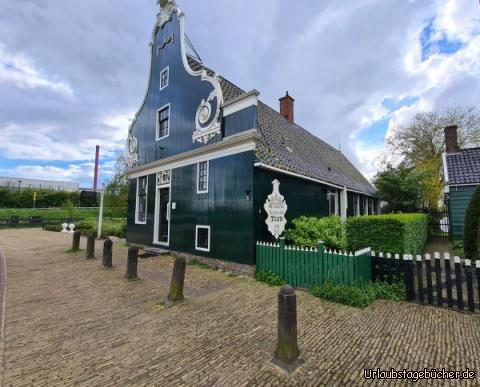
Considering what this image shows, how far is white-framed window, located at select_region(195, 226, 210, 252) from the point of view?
9980 mm

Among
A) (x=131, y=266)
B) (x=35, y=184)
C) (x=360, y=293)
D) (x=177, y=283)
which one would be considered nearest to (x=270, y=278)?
(x=360, y=293)

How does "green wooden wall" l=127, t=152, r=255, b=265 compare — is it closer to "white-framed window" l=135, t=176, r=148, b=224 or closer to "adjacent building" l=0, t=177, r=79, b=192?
"white-framed window" l=135, t=176, r=148, b=224

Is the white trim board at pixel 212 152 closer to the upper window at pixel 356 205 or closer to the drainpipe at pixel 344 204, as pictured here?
the drainpipe at pixel 344 204

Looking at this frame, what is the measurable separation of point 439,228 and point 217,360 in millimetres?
19247

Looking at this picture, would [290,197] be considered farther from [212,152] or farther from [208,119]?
[208,119]

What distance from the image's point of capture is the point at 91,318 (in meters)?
5.18

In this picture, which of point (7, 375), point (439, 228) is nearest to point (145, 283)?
point (7, 375)

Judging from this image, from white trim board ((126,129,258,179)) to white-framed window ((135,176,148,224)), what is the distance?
963 mm

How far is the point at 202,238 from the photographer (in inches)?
407

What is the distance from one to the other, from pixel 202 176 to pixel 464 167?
44.7 feet

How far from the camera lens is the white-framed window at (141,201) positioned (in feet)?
47.1

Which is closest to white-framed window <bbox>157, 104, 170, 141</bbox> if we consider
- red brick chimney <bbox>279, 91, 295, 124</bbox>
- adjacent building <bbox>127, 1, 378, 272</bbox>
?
adjacent building <bbox>127, 1, 378, 272</bbox>

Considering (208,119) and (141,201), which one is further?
(141,201)

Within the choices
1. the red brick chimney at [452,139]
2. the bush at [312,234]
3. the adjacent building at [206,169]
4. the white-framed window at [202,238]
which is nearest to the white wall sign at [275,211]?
the adjacent building at [206,169]
